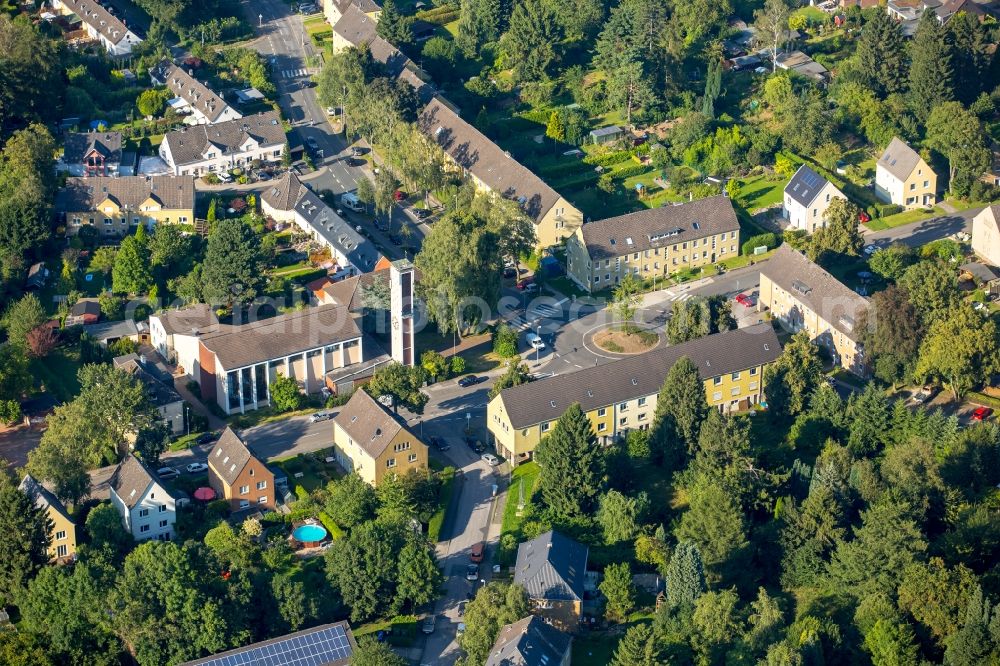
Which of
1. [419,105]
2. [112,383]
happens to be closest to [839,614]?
[112,383]

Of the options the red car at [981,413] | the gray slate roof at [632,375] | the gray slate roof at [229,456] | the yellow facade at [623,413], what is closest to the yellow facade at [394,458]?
the yellow facade at [623,413]

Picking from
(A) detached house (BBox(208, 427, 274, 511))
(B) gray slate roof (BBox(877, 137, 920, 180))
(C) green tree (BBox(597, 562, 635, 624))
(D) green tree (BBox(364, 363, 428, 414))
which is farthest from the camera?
(B) gray slate roof (BBox(877, 137, 920, 180))

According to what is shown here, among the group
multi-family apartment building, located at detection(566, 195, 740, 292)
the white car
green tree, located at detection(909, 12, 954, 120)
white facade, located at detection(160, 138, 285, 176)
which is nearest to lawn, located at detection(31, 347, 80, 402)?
white facade, located at detection(160, 138, 285, 176)

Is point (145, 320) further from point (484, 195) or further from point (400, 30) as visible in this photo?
point (400, 30)

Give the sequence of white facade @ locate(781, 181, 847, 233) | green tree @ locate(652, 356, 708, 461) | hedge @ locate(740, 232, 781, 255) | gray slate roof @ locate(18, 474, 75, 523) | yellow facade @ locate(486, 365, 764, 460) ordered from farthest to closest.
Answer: white facade @ locate(781, 181, 847, 233), hedge @ locate(740, 232, 781, 255), yellow facade @ locate(486, 365, 764, 460), green tree @ locate(652, 356, 708, 461), gray slate roof @ locate(18, 474, 75, 523)

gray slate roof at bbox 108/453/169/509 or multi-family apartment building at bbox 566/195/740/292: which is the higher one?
multi-family apartment building at bbox 566/195/740/292

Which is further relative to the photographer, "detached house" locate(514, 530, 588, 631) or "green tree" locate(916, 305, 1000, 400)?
"green tree" locate(916, 305, 1000, 400)

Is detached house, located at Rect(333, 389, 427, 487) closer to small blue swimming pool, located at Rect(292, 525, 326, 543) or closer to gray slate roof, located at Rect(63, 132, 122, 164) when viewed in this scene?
small blue swimming pool, located at Rect(292, 525, 326, 543)

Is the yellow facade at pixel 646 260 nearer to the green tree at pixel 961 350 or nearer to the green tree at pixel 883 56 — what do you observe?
the green tree at pixel 961 350

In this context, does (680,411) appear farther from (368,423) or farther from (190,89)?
(190,89)
